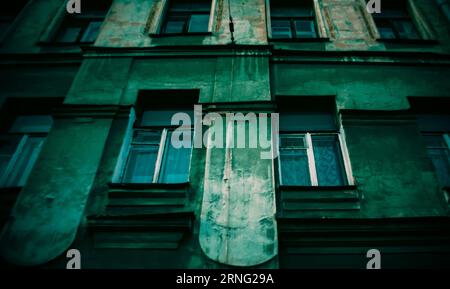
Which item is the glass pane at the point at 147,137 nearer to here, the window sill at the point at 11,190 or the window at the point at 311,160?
the window sill at the point at 11,190

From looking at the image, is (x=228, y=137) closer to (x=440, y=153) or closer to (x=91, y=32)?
(x=440, y=153)

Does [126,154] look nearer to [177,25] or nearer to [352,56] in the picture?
[177,25]

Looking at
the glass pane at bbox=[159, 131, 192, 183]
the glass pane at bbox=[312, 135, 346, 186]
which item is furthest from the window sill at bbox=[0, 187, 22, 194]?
the glass pane at bbox=[312, 135, 346, 186]

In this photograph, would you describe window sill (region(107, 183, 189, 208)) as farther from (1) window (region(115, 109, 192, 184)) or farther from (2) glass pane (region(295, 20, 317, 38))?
(2) glass pane (region(295, 20, 317, 38))

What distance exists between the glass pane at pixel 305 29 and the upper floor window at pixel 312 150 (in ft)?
6.65

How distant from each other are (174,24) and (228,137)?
3.68 meters

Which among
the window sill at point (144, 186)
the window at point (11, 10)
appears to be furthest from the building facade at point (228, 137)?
the window at point (11, 10)

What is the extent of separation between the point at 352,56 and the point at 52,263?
5.40m

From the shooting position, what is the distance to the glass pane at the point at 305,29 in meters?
7.02

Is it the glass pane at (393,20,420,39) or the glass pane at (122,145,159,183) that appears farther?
the glass pane at (393,20,420,39)

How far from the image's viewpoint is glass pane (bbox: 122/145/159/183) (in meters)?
4.86

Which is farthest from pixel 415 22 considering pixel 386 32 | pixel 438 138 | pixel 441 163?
pixel 441 163

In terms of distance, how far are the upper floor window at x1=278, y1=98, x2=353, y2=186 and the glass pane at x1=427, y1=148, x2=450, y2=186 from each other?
1252mm
